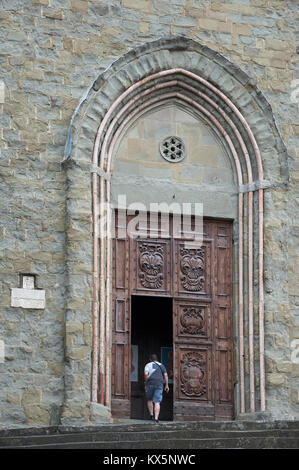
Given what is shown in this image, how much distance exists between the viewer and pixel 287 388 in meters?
21.1

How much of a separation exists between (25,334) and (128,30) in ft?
17.1

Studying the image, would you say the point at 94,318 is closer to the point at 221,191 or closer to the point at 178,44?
the point at 221,191

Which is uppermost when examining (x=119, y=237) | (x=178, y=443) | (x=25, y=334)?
(x=119, y=237)

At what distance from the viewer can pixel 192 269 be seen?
2172 centimetres

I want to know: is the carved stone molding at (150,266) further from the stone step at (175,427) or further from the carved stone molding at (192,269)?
the stone step at (175,427)

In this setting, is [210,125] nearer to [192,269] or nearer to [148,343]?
[192,269]

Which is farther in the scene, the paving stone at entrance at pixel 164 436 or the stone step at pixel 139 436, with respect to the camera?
the stone step at pixel 139 436

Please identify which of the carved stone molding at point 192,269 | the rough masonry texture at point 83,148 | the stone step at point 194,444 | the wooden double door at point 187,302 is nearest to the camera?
the stone step at point 194,444

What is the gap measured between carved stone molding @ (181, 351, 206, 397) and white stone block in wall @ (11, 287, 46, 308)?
99.6 inches

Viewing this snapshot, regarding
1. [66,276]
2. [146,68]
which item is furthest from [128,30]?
[66,276]

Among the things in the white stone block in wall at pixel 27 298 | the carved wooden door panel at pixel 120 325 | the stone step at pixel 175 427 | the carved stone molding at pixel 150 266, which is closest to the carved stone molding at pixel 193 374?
the carved wooden door panel at pixel 120 325

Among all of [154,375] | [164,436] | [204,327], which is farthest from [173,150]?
[164,436]

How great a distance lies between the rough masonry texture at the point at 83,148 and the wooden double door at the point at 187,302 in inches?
28.4

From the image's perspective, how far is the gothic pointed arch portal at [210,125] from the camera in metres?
20.9
